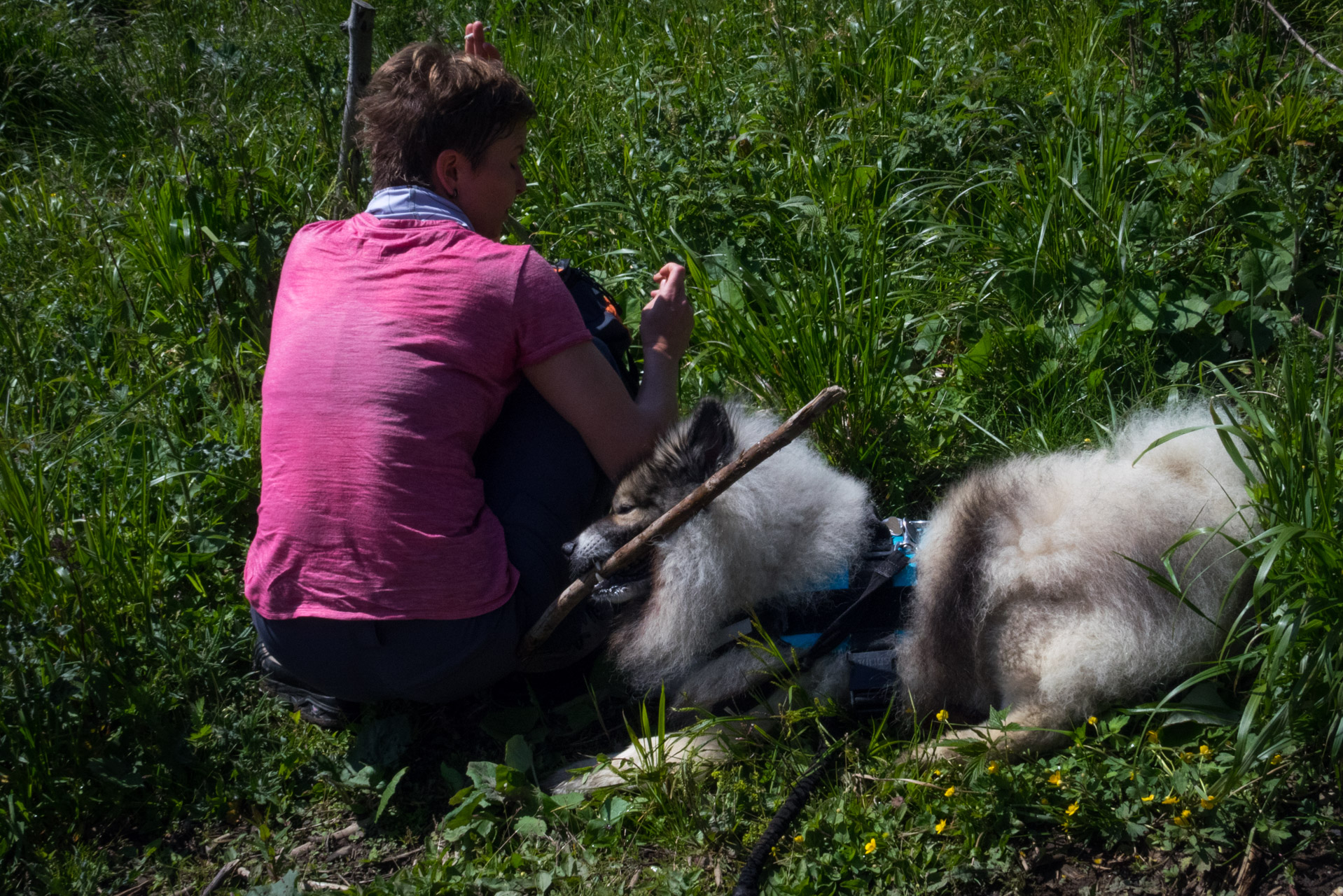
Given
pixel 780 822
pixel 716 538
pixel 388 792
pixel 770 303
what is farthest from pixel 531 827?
pixel 770 303

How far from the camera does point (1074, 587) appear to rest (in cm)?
210

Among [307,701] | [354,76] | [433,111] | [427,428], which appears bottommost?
[307,701]

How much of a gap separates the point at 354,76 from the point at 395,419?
196 cm

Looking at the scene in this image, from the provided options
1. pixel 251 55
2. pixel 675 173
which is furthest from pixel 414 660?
pixel 251 55

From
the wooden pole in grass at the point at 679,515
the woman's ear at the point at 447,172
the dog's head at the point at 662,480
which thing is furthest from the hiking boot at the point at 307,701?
the woman's ear at the point at 447,172

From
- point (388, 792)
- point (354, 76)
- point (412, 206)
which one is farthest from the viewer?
point (354, 76)

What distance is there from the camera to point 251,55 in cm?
544

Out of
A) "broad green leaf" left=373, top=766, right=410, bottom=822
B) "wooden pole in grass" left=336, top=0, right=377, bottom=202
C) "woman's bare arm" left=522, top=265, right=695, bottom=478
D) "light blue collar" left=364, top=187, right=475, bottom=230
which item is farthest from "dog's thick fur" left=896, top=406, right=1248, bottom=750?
"wooden pole in grass" left=336, top=0, right=377, bottom=202

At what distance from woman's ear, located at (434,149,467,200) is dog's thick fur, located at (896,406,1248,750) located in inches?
60.4

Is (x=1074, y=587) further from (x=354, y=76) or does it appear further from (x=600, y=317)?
(x=354, y=76)

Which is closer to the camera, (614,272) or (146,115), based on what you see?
(614,272)

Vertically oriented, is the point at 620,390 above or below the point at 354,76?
below

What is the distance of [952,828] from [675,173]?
9.19 ft

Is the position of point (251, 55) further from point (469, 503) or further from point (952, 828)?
point (952, 828)
